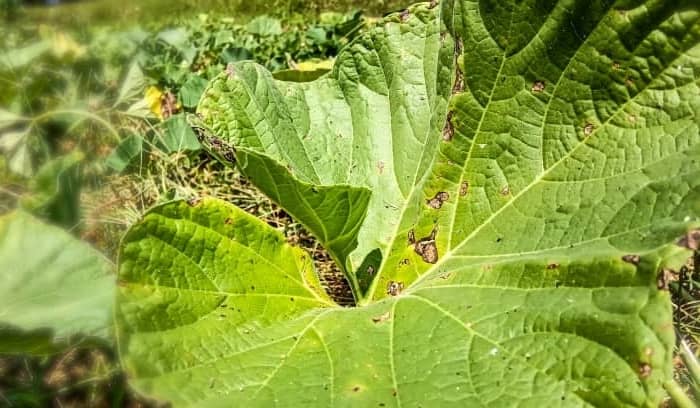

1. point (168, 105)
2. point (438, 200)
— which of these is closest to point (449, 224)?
point (438, 200)

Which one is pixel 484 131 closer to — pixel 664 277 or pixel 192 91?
pixel 664 277

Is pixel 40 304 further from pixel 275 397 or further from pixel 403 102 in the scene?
pixel 403 102

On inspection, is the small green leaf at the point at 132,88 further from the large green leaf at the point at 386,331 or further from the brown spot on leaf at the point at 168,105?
the large green leaf at the point at 386,331

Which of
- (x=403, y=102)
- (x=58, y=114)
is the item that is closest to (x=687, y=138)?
(x=403, y=102)

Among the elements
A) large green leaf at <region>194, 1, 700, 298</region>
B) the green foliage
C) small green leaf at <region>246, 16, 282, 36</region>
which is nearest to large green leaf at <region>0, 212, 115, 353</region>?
large green leaf at <region>194, 1, 700, 298</region>

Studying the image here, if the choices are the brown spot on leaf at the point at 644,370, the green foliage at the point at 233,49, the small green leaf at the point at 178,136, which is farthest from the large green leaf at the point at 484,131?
the green foliage at the point at 233,49

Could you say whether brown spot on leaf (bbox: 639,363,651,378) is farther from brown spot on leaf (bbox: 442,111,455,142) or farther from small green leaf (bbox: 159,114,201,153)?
small green leaf (bbox: 159,114,201,153)
